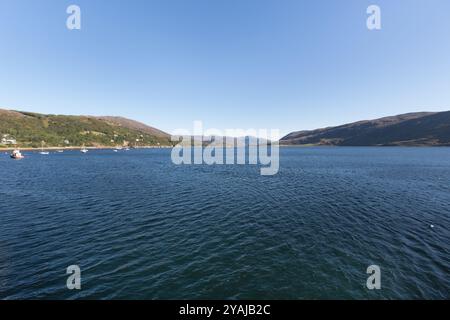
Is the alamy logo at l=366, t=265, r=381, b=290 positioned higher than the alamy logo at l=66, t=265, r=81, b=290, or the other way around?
the alamy logo at l=66, t=265, r=81, b=290

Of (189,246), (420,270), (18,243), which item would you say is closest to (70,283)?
(189,246)

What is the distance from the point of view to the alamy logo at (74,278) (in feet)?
62.1

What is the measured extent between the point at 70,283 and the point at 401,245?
35748 mm

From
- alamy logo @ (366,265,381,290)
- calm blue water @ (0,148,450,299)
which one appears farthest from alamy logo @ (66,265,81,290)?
alamy logo @ (366,265,381,290)

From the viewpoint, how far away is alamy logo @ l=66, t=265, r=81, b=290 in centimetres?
1894

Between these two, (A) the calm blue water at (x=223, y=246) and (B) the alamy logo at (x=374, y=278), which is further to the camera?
(B) the alamy logo at (x=374, y=278)

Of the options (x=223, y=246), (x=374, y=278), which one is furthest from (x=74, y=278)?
(x=374, y=278)

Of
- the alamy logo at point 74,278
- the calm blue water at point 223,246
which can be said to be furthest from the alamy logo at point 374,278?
the alamy logo at point 74,278

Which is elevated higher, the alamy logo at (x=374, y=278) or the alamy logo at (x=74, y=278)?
the alamy logo at (x=74, y=278)

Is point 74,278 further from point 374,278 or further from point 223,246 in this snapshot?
point 374,278

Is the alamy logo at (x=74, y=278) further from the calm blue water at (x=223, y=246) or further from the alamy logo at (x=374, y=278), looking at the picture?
the alamy logo at (x=374, y=278)

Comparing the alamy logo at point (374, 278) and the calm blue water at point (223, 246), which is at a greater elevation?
the calm blue water at point (223, 246)

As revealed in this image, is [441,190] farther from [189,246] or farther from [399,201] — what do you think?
[189,246]

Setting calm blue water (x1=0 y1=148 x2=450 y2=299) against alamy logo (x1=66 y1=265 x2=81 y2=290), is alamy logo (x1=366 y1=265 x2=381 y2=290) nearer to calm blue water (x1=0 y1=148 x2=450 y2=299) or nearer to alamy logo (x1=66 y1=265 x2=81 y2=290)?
calm blue water (x1=0 y1=148 x2=450 y2=299)
